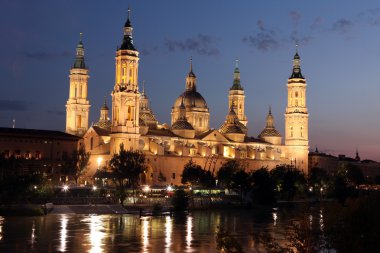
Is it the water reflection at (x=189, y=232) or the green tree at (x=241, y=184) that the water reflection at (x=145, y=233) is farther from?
the green tree at (x=241, y=184)

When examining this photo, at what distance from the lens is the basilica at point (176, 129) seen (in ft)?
366

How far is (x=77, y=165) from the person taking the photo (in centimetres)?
10788

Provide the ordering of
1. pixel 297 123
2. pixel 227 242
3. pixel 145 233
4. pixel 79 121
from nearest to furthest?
pixel 227 242
pixel 145 233
pixel 79 121
pixel 297 123

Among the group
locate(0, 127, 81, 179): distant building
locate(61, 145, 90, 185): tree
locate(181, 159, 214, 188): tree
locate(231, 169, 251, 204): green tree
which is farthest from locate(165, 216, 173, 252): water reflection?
locate(0, 127, 81, 179): distant building

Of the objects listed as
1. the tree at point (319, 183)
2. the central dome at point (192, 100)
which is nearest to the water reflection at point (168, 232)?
the central dome at point (192, 100)

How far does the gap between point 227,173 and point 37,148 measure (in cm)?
3182

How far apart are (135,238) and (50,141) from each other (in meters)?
64.2

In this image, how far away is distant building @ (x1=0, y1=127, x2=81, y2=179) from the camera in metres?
104

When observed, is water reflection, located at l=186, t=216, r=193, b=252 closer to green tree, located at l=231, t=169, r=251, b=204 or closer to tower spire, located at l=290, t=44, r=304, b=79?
green tree, located at l=231, t=169, r=251, b=204

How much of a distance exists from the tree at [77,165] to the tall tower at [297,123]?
167 feet

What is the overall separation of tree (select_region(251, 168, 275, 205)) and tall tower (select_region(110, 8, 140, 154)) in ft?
68.8

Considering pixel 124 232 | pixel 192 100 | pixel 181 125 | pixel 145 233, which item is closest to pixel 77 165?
pixel 181 125

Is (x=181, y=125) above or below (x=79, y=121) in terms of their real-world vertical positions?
below

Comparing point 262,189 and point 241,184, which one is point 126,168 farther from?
point 262,189
